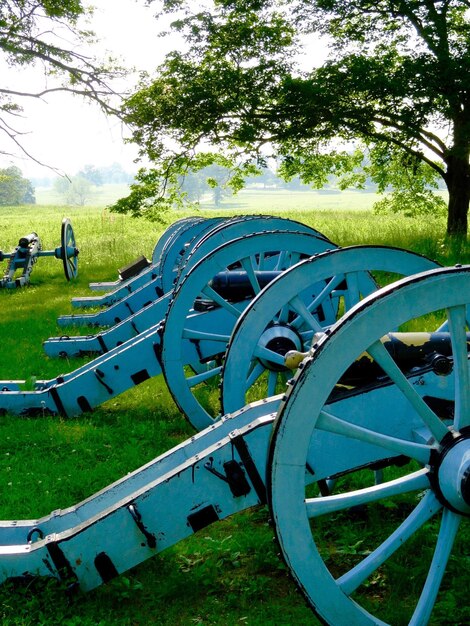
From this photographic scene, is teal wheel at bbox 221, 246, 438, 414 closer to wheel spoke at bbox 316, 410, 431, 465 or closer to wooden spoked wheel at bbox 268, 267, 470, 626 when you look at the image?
wooden spoked wheel at bbox 268, 267, 470, 626

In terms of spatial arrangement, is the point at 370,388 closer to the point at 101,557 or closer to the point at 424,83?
the point at 101,557

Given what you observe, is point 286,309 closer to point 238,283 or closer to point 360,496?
point 238,283

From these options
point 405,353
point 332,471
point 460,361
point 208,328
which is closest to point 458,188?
point 208,328

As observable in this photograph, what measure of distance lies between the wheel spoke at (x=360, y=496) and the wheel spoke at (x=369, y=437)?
0.07 meters

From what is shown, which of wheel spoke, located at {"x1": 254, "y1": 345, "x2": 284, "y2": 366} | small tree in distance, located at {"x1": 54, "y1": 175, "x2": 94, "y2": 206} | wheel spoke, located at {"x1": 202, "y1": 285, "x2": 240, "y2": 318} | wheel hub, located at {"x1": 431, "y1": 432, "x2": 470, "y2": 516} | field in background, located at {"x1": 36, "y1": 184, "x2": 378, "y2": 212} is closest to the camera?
wheel hub, located at {"x1": 431, "y1": 432, "x2": 470, "y2": 516}

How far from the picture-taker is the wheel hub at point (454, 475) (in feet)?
7.31

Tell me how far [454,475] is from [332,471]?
1.56 ft

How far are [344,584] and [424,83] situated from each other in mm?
11470

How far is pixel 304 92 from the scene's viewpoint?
12.6 metres

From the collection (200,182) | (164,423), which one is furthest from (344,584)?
(200,182)

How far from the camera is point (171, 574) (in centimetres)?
324

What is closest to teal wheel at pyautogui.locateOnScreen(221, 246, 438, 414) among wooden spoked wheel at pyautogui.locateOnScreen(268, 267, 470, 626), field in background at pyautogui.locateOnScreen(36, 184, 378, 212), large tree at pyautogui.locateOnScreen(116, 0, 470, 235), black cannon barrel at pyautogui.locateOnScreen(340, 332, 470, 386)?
black cannon barrel at pyautogui.locateOnScreen(340, 332, 470, 386)

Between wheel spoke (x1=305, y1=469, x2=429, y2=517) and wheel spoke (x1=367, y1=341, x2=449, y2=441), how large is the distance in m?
0.16

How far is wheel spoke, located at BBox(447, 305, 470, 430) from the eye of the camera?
7.18 ft
